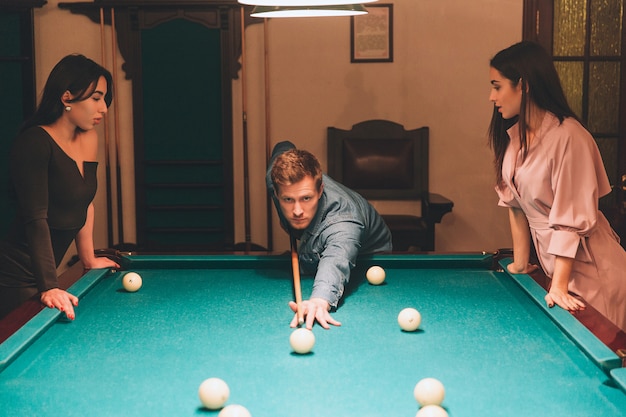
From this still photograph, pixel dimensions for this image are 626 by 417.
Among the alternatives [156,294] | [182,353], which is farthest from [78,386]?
[156,294]

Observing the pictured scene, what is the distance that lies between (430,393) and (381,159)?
4175mm

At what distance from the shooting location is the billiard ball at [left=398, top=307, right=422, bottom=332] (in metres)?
2.27

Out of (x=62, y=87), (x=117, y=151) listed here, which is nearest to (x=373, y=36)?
(x=117, y=151)

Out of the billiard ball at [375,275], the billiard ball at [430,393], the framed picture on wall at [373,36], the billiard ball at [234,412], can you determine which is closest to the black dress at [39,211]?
the billiard ball at [375,275]

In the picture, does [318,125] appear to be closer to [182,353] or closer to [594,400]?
[182,353]

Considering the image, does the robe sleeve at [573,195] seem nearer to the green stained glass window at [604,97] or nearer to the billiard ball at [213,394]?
the billiard ball at [213,394]

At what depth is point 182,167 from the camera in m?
5.79

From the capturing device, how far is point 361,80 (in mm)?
5852

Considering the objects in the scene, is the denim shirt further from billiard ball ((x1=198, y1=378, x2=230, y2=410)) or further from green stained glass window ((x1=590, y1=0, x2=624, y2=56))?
green stained glass window ((x1=590, y1=0, x2=624, y2=56))

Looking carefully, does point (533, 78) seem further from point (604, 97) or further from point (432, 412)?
point (604, 97)

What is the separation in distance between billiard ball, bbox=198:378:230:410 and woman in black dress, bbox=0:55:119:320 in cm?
112

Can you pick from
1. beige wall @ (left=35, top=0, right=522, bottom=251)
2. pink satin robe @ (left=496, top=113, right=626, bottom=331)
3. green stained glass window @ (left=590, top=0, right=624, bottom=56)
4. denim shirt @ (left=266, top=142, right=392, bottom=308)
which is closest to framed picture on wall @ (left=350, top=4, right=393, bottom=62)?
beige wall @ (left=35, top=0, right=522, bottom=251)

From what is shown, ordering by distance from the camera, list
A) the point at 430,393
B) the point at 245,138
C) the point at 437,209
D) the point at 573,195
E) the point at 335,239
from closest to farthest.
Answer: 1. the point at 430,393
2. the point at 573,195
3. the point at 335,239
4. the point at 437,209
5. the point at 245,138

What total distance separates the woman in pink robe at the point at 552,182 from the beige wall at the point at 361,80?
2889 mm
